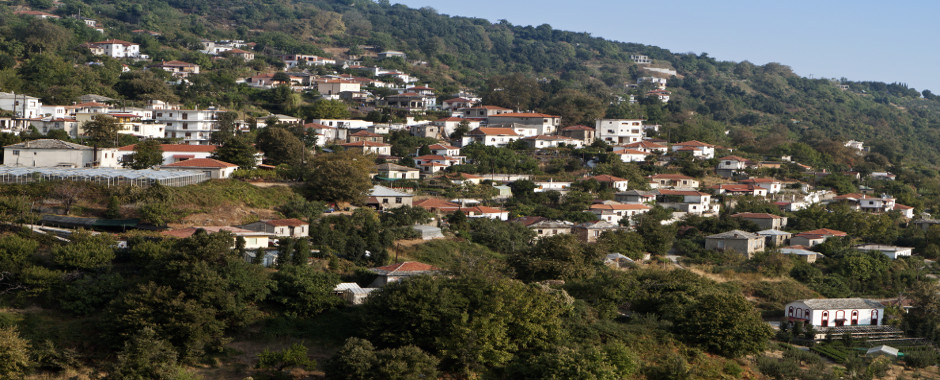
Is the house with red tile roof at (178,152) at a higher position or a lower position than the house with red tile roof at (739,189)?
higher

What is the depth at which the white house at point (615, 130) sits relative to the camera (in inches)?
1865

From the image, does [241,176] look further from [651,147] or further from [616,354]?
[651,147]

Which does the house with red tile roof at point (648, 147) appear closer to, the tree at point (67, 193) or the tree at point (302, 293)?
the tree at point (302, 293)

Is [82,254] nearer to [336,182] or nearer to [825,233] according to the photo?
[336,182]

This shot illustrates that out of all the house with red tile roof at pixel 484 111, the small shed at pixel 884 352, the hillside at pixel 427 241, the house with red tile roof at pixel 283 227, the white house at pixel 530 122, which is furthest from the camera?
the house with red tile roof at pixel 484 111

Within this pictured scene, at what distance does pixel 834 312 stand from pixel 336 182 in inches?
646

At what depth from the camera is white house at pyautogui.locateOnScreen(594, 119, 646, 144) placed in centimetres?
4738

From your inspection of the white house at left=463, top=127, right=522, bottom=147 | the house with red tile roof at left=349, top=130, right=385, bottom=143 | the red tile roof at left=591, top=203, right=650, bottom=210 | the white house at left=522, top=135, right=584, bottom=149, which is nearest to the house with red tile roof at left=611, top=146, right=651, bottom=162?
the white house at left=522, top=135, right=584, bottom=149

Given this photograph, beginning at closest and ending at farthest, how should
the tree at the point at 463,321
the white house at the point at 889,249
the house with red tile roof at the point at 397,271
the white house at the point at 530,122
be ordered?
1. the tree at the point at 463,321
2. the house with red tile roof at the point at 397,271
3. the white house at the point at 889,249
4. the white house at the point at 530,122

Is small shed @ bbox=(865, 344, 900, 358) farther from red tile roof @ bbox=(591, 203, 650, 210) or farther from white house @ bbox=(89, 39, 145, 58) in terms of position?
white house @ bbox=(89, 39, 145, 58)

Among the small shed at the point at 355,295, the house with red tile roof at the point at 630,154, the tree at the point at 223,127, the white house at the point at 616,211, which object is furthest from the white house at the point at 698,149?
the small shed at the point at 355,295

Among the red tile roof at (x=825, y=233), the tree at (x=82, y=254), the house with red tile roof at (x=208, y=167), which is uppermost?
the house with red tile roof at (x=208, y=167)

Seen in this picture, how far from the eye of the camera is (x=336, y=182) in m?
30.7

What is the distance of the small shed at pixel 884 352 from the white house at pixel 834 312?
2401 mm
